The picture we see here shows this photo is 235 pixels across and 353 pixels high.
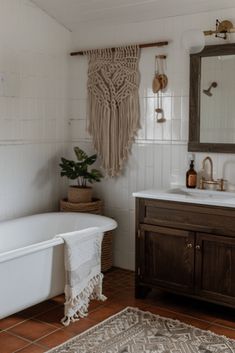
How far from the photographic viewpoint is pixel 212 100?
12.7 ft

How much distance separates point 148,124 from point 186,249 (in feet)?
4.07

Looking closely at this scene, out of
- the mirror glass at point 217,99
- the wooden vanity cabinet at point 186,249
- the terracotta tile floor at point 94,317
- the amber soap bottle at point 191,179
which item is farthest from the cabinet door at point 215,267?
the mirror glass at point 217,99

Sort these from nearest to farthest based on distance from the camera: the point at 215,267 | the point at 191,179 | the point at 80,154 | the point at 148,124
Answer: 1. the point at 215,267
2. the point at 191,179
3. the point at 148,124
4. the point at 80,154

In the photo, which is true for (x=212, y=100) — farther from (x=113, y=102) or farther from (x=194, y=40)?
(x=113, y=102)

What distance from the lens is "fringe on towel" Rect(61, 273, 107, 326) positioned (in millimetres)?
3375

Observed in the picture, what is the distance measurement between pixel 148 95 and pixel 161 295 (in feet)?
5.47

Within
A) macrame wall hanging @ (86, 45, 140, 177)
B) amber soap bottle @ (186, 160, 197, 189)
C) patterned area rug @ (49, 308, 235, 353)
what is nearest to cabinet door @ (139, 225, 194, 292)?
patterned area rug @ (49, 308, 235, 353)

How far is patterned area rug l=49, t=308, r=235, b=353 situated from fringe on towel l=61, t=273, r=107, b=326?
8.0 inches

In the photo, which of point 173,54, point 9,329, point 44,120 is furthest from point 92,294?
point 173,54

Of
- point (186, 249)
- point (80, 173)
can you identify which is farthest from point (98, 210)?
point (186, 249)

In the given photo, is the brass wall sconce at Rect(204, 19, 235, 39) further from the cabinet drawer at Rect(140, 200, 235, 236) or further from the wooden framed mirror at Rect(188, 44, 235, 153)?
the cabinet drawer at Rect(140, 200, 235, 236)

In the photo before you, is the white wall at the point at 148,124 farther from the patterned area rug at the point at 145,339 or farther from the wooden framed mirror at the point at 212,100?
the patterned area rug at the point at 145,339

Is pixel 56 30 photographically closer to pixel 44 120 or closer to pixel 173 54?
pixel 44 120

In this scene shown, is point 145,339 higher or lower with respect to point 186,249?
lower
